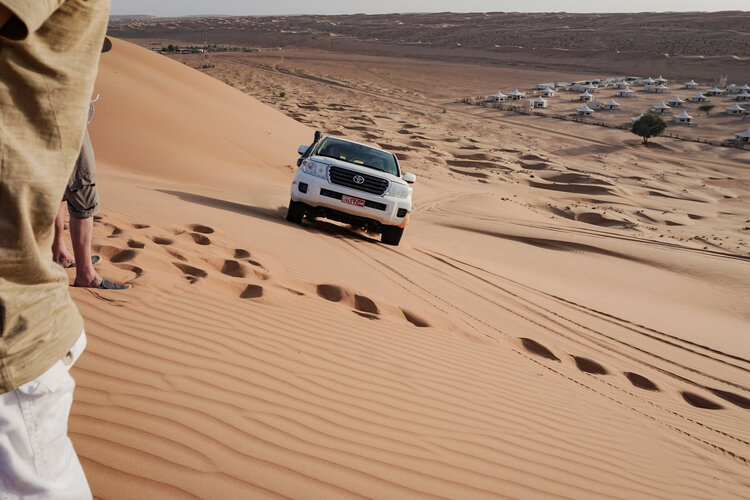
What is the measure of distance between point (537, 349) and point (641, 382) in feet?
Result: 3.27

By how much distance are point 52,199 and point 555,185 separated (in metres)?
23.9

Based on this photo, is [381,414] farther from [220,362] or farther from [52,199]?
[52,199]

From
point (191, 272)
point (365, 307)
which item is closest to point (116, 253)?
point (191, 272)

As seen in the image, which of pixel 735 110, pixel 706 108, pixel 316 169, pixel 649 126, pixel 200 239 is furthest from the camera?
pixel 706 108

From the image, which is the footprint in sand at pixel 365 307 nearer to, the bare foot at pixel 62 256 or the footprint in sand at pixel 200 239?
the footprint in sand at pixel 200 239

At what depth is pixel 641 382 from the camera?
18.8ft

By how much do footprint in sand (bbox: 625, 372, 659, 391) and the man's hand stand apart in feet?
18.6

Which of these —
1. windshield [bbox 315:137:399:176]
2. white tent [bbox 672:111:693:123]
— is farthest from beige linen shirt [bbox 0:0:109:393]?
white tent [bbox 672:111:693:123]

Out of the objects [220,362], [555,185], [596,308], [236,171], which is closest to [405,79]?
[555,185]

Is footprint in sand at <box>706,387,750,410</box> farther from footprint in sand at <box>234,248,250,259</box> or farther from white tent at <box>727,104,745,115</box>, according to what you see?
white tent at <box>727,104,745,115</box>

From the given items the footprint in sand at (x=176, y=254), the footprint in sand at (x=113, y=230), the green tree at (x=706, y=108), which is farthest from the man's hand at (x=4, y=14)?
the green tree at (x=706, y=108)

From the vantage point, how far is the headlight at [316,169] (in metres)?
8.96

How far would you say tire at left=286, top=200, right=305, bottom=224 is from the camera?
9.27 metres

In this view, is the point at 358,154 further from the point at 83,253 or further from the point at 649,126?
the point at 649,126
